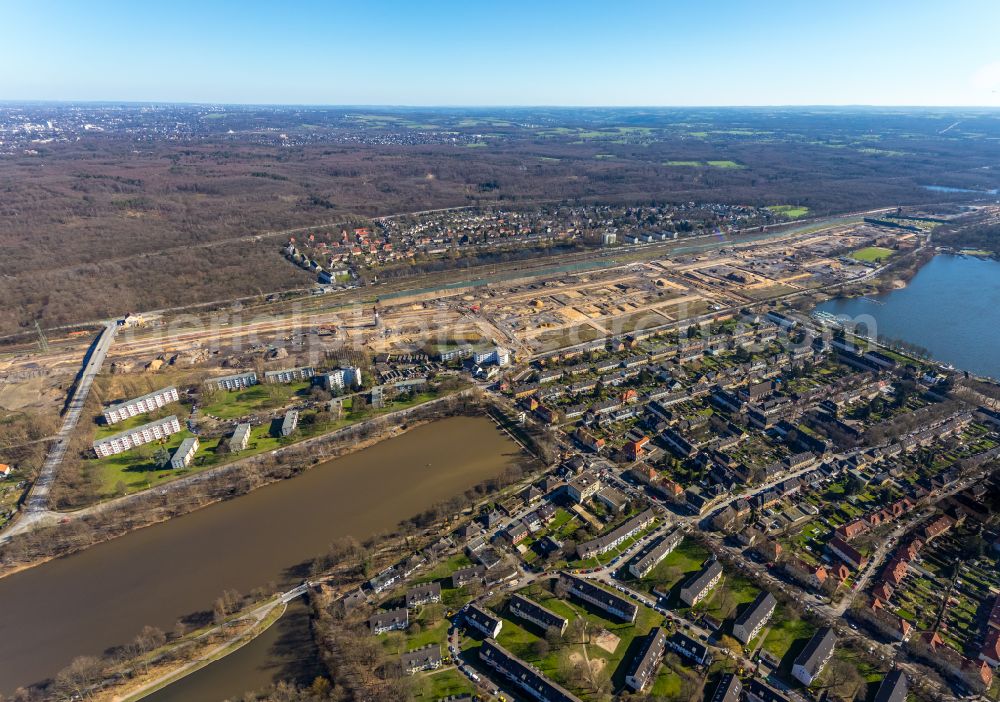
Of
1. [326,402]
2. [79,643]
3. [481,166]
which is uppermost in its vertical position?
[481,166]

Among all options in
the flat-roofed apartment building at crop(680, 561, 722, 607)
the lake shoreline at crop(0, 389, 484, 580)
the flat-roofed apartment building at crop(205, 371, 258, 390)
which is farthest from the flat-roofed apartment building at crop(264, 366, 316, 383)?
the flat-roofed apartment building at crop(680, 561, 722, 607)

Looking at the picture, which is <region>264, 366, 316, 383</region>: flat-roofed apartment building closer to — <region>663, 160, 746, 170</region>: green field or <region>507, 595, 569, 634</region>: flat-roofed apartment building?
<region>507, 595, 569, 634</region>: flat-roofed apartment building

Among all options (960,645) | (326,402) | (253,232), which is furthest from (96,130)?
(960,645)

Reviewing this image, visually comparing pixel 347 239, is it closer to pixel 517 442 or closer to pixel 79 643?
pixel 517 442

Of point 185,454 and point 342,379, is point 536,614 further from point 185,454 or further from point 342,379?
point 342,379

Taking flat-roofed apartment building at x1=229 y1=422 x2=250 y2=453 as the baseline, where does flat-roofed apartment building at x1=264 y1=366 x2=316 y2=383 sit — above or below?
above

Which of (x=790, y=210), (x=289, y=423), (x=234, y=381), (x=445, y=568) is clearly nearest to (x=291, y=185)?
(x=234, y=381)
